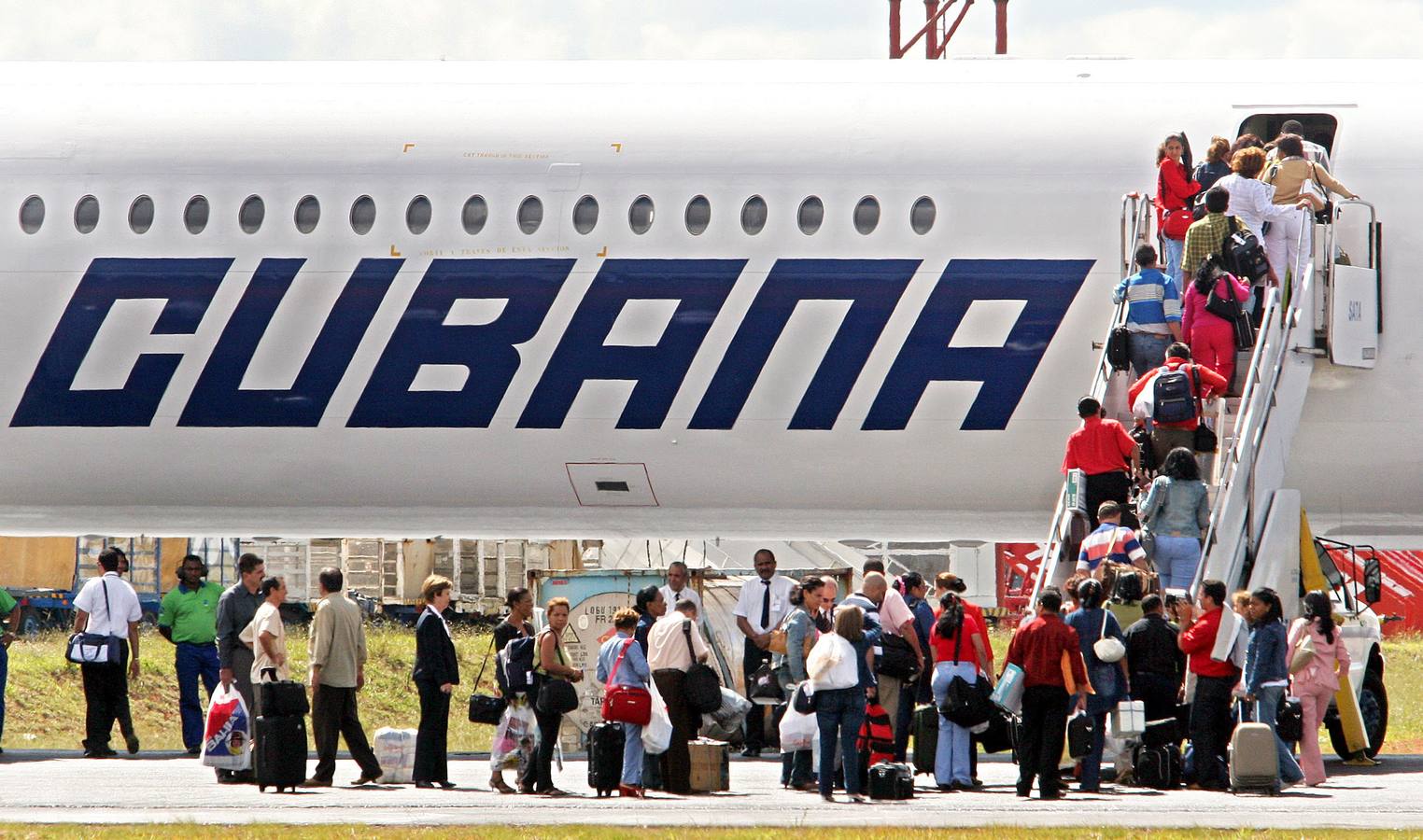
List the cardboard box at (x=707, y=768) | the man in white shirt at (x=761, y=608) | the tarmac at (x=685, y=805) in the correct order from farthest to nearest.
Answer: the man in white shirt at (x=761, y=608), the cardboard box at (x=707, y=768), the tarmac at (x=685, y=805)

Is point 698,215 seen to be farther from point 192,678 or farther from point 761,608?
point 192,678

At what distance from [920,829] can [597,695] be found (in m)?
8.22

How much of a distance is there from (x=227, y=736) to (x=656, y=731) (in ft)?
11.4

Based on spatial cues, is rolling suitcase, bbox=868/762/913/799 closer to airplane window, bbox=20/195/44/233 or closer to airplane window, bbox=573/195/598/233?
airplane window, bbox=573/195/598/233

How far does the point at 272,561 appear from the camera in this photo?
135ft

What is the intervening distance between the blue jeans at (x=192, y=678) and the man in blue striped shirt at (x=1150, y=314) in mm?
8898

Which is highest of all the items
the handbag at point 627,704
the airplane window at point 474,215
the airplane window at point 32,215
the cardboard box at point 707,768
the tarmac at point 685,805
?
the airplane window at point 32,215

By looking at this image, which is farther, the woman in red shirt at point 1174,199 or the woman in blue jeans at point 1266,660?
the woman in red shirt at point 1174,199

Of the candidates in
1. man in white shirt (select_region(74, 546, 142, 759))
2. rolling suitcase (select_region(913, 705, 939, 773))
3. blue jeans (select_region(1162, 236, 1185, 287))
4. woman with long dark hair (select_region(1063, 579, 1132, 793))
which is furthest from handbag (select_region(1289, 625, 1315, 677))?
man in white shirt (select_region(74, 546, 142, 759))

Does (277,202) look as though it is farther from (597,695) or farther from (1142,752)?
(1142,752)

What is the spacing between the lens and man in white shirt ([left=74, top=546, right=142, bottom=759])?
59.9ft

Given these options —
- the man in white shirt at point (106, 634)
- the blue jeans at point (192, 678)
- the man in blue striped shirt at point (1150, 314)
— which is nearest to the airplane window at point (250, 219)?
the man in white shirt at point (106, 634)

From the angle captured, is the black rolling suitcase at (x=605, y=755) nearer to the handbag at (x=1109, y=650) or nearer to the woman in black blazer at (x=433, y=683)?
the woman in black blazer at (x=433, y=683)

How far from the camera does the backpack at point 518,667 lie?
14.9 m
